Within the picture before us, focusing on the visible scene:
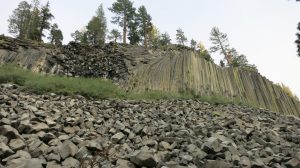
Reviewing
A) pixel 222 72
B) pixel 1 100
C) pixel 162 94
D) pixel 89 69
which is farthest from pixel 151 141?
pixel 222 72

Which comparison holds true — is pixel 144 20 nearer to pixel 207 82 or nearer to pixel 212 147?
pixel 207 82

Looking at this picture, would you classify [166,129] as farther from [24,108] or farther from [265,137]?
[24,108]

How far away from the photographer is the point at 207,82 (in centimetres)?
2066

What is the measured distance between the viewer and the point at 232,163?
457cm

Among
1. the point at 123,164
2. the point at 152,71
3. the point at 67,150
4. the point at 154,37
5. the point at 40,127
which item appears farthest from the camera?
the point at 154,37

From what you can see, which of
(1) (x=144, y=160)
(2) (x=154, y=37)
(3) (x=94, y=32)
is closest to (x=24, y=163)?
(1) (x=144, y=160)

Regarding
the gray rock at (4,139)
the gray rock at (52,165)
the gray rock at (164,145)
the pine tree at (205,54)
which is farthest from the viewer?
the pine tree at (205,54)

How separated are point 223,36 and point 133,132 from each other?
41648 millimetres

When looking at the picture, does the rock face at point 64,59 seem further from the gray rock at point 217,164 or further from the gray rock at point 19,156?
the gray rock at point 217,164

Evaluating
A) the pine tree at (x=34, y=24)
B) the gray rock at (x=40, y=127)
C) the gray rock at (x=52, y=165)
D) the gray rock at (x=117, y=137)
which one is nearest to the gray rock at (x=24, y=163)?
the gray rock at (x=52, y=165)

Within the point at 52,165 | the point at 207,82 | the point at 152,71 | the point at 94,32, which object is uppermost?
the point at 94,32

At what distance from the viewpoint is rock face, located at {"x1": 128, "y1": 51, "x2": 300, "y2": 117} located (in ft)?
63.1

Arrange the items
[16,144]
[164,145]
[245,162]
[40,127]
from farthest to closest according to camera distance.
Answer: [40,127]
[164,145]
[16,144]
[245,162]

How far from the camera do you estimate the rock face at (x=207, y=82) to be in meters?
19.2
